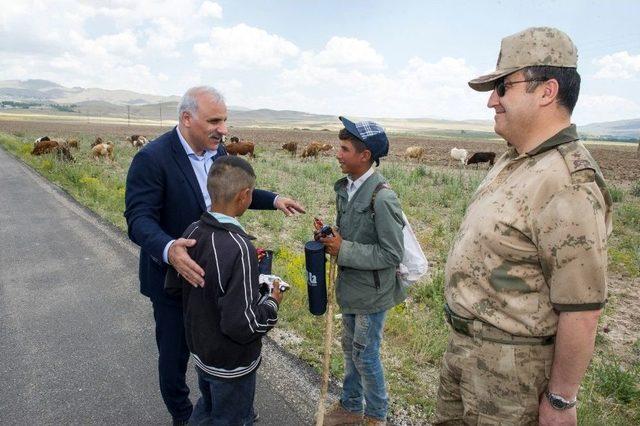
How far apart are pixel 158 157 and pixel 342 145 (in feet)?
3.87

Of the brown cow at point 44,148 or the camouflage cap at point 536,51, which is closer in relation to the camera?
the camouflage cap at point 536,51

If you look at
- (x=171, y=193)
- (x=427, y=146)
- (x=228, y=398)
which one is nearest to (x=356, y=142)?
(x=171, y=193)

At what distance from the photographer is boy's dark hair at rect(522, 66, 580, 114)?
68.1 inches

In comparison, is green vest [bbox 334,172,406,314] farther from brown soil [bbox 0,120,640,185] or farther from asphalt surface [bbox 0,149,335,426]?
brown soil [bbox 0,120,640,185]

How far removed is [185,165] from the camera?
2725 millimetres

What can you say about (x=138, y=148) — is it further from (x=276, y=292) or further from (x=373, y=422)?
(x=276, y=292)

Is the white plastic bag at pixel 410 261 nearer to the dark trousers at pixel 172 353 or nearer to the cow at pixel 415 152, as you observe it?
the dark trousers at pixel 172 353

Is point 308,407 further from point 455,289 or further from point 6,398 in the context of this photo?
point 6,398

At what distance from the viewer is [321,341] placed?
4.33m

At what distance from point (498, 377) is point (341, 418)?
171cm

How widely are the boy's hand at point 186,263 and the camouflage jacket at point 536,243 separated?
1249 millimetres

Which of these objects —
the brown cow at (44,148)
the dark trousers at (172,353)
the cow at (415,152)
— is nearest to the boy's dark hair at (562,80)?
the dark trousers at (172,353)

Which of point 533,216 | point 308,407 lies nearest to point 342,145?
point 533,216

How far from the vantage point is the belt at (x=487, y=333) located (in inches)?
71.7
